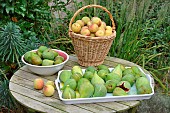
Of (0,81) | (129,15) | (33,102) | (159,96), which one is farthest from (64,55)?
(159,96)

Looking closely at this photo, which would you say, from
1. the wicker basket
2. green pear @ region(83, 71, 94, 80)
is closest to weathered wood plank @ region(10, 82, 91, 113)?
green pear @ region(83, 71, 94, 80)

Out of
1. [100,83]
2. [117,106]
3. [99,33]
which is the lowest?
[117,106]

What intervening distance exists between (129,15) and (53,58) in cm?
105

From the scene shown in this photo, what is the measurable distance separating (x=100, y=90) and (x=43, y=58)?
1.76ft

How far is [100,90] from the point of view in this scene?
5.88 ft

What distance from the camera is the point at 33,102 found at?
1.82 m

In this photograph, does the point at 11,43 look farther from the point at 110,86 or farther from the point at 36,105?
the point at 110,86

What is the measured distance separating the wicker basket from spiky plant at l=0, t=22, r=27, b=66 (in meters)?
0.58

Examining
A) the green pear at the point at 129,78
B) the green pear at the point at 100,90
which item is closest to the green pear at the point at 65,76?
the green pear at the point at 100,90

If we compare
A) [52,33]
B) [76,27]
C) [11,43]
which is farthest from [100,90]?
[52,33]

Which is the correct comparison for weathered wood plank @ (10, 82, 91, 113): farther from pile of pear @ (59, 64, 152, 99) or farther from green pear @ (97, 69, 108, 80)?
green pear @ (97, 69, 108, 80)

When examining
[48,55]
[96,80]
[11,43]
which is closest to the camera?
[96,80]

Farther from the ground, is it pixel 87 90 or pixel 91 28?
pixel 91 28

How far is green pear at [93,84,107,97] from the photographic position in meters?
1.79
